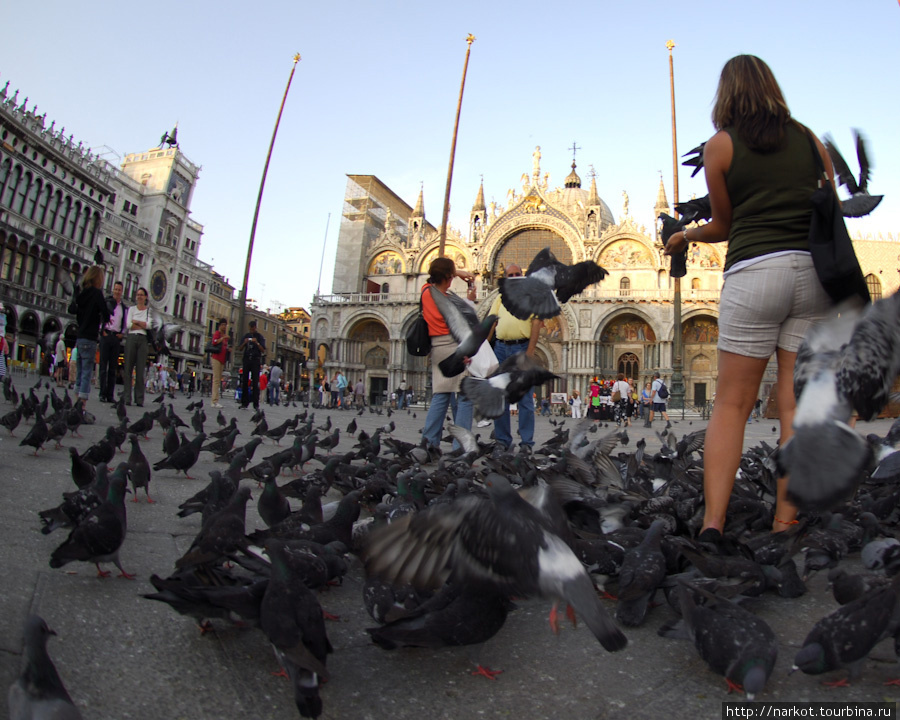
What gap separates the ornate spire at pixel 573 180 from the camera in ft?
151

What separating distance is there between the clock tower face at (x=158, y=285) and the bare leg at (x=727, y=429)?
46236 millimetres

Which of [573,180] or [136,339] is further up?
[573,180]

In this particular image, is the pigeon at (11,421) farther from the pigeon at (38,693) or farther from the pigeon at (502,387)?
the pigeon at (38,693)

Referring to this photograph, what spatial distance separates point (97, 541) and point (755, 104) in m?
2.70

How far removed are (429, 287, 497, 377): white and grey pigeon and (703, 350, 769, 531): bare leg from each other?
1662mm

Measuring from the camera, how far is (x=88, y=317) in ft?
23.6

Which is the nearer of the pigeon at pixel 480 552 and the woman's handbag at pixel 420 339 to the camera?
the pigeon at pixel 480 552

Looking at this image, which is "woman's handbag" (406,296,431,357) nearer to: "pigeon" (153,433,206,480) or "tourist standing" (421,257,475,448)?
"tourist standing" (421,257,475,448)

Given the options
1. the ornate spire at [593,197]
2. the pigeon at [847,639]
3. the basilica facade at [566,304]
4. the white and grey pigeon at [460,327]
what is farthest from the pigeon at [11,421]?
the ornate spire at [593,197]

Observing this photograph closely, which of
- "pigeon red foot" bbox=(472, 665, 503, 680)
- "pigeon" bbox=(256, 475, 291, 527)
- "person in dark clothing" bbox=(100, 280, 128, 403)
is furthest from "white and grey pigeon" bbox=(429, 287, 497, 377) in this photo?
"person in dark clothing" bbox=(100, 280, 128, 403)

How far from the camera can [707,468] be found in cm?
239

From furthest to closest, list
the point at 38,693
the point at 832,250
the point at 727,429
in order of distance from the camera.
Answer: the point at 727,429, the point at 832,250, the point at 38,693

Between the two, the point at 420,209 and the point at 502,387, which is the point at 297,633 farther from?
the point at 420,209

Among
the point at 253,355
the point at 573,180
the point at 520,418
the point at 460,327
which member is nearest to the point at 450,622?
the point at 460,327
